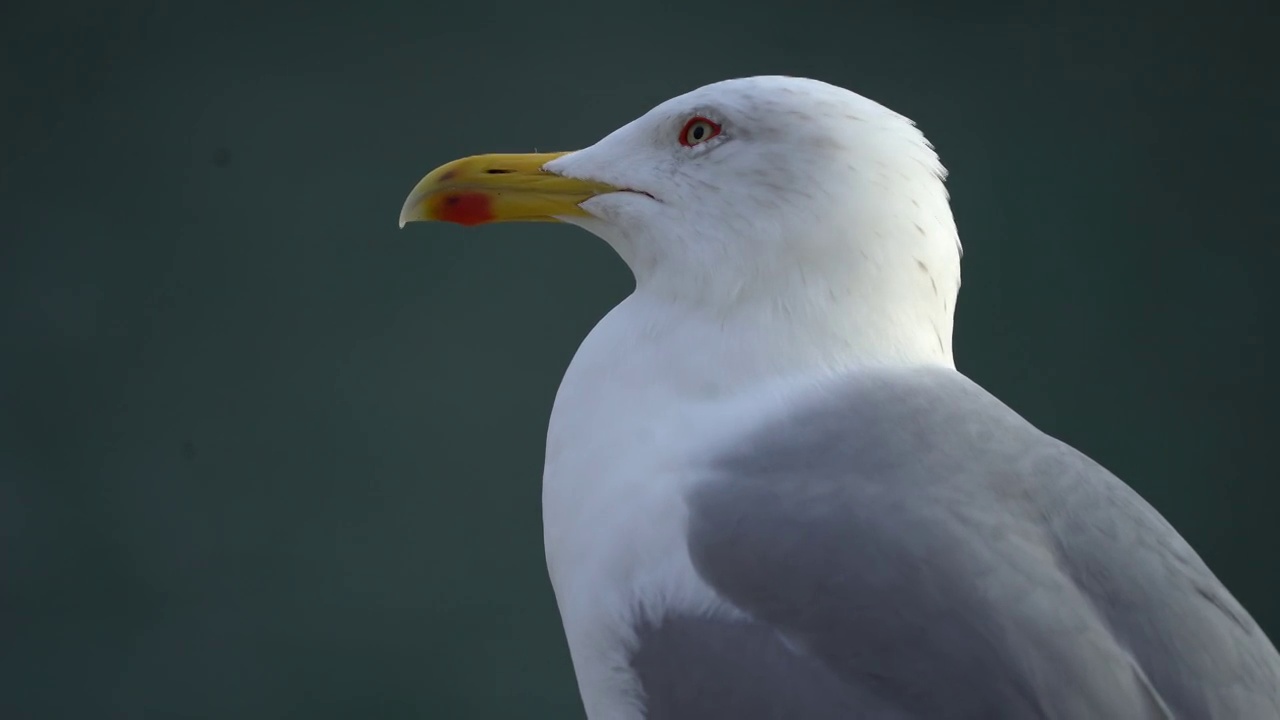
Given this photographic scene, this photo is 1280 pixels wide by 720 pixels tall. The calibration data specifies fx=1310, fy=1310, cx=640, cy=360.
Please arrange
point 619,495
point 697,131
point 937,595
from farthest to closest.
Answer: point 697,131 < point 619,495 < point 937,595

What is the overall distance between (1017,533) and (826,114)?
1.21 feet

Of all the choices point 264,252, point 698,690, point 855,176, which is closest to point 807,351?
point 855,176

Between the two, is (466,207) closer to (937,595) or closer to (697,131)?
(697,131)

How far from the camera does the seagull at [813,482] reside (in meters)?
0.80

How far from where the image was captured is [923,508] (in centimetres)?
85

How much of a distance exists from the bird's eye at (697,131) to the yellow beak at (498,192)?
0.24 feet

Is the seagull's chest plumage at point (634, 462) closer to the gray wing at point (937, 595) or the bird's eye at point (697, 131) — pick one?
the gray wing at point (937, 595)

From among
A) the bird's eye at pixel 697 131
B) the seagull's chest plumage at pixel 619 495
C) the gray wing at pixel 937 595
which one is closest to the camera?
the gray wing at pixel 937 595

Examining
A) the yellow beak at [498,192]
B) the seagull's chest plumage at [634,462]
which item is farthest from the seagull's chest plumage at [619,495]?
the yellow beak at [498,192]

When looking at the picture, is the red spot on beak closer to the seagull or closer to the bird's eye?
the seagull

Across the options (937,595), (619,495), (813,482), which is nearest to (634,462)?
(619,495)

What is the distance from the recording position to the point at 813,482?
2.90 ft

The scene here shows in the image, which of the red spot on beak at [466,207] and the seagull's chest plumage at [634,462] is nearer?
the seagull's chest plumage at [634,462]

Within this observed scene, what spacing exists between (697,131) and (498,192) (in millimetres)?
183
